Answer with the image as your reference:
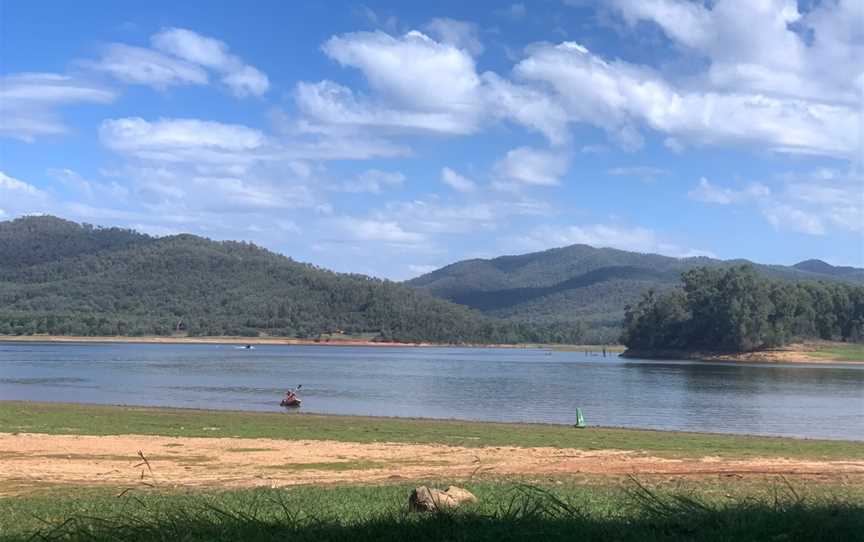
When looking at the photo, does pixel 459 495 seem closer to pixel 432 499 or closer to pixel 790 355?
pixel 432 499

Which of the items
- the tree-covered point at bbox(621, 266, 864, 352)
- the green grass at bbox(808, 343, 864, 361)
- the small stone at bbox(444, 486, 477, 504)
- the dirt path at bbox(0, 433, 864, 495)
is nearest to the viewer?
the small stone at bbox(444, 486, 477, 504)

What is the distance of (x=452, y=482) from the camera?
589 inches

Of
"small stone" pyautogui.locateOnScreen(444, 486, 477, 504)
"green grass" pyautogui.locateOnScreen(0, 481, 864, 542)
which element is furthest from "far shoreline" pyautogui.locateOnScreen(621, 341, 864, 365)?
"green grass" pyautogui.locateOnScreen(0, 481, 864, 542)

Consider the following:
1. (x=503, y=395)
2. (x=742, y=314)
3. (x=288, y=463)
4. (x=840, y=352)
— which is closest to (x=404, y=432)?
(x=288, y=463)

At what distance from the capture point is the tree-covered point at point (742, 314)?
12556 cm

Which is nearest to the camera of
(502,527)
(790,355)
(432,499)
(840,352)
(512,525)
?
(502,527)

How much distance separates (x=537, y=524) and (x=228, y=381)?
2291 inches

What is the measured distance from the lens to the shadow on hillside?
22.8 feet

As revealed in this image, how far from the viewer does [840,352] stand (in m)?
127

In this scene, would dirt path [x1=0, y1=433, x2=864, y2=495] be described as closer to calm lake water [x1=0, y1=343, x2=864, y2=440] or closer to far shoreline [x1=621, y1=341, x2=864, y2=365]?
calm lake water [x1=0, y1=343, x2=864, y2=440]

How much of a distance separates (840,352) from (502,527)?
132707mm

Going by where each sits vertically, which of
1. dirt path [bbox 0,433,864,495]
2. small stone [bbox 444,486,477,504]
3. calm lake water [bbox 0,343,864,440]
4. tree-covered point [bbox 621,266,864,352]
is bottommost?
calm lake water [bbox 0,343,864,440]

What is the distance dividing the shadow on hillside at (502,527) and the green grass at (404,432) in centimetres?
1434

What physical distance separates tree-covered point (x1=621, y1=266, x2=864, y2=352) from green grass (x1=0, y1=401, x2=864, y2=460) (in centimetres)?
10098
